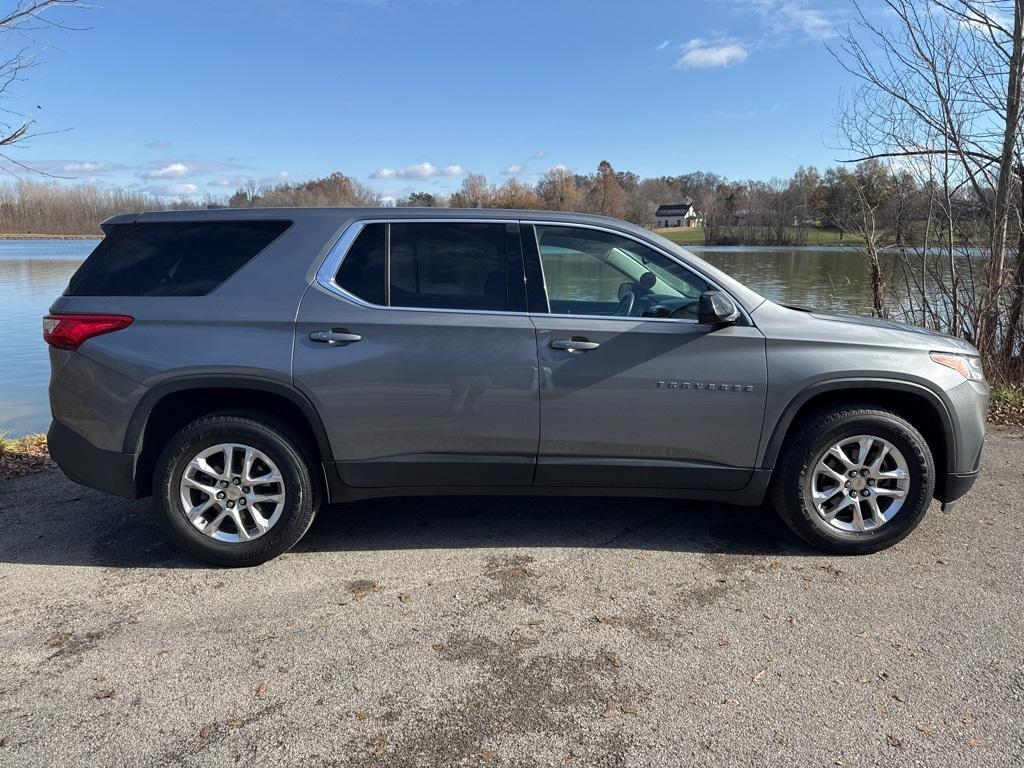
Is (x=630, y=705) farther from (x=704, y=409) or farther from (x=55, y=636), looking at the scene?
(x=55, y=636)

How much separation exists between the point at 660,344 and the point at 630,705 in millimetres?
1773

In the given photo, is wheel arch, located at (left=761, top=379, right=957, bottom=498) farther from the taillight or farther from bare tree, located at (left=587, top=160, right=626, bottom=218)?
bare tree, located at (left=587, top=160, right=626, bottom=218)

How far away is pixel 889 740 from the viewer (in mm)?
2406

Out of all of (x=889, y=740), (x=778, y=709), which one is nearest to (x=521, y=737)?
(x=778, y=709)

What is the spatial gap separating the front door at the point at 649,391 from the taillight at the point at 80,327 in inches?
84.8

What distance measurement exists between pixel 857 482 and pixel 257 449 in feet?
10.5

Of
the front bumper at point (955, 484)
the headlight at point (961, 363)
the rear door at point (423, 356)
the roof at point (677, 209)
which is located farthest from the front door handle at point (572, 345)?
the roof at point (677, 209)

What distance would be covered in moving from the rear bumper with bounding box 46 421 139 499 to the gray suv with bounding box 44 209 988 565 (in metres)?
0.01

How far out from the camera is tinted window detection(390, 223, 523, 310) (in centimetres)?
370

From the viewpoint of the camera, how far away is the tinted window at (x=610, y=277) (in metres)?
3.77

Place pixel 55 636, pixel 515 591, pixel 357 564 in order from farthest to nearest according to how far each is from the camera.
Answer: pixel 357 564 → pixel 515 591 → pixel 55 636

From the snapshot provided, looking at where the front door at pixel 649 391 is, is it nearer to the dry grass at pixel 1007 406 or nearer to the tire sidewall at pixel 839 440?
the tire sidewall at pixel 839 440

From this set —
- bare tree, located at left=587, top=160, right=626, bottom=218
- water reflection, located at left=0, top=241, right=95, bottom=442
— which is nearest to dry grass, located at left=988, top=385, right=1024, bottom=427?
water reflection, located at left=0, top=241, right=95, bottom=442

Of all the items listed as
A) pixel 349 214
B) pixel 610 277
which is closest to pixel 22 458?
pixel 349 214
